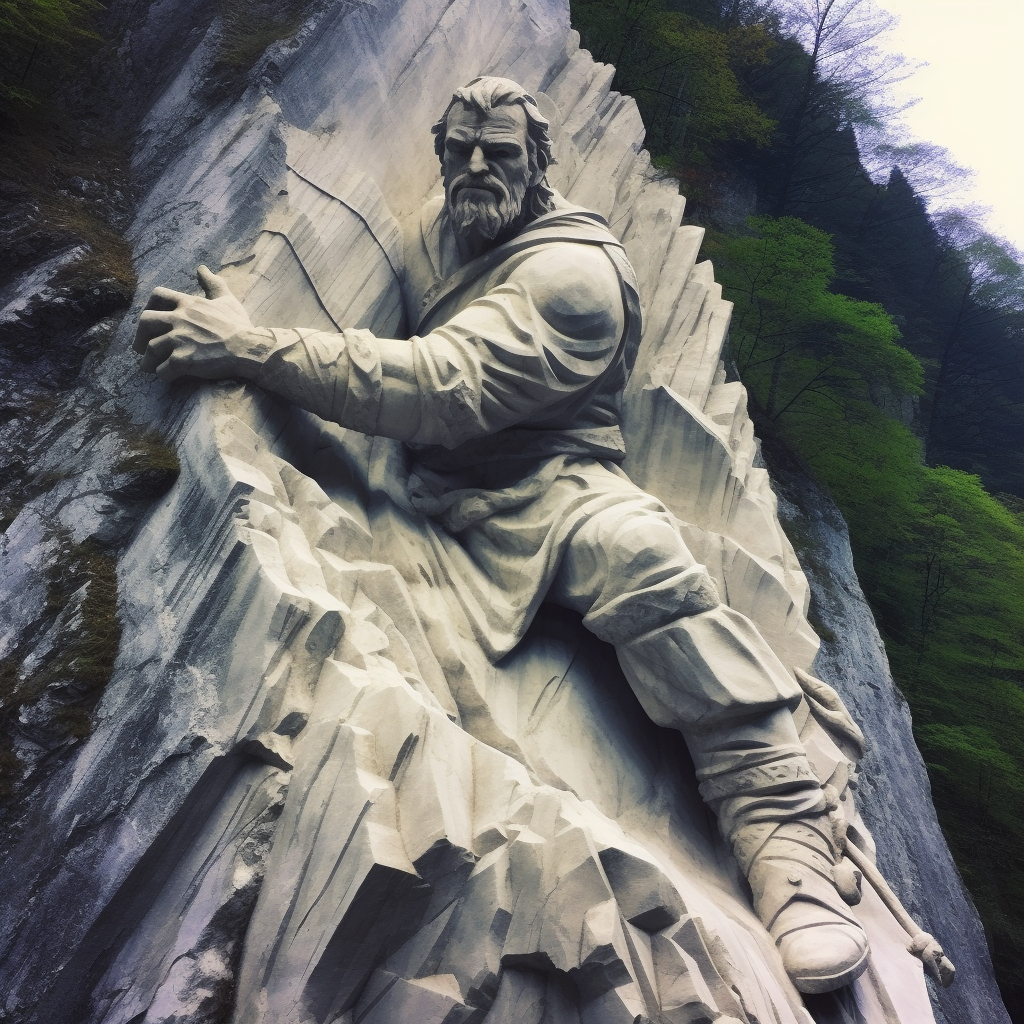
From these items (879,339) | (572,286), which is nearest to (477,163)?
(572,286)

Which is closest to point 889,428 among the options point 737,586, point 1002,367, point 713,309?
point 1002,367

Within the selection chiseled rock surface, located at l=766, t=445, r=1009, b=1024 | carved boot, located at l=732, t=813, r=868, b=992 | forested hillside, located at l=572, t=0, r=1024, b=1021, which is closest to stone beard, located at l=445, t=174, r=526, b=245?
carved boot, located at l=732, t=813, r=868, b=992

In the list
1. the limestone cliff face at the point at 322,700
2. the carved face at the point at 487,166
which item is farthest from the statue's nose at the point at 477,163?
the limestone cliff face at the point at 322,700

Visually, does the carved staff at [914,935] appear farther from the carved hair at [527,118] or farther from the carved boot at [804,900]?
the carved hair at [527,118]

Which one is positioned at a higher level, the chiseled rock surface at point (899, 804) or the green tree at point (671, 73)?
the green tree at point (671, 73)

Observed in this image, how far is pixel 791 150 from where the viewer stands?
40.7ft

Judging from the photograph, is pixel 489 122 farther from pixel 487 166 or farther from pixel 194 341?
pixel 194 341

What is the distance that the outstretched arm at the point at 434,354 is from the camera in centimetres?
300

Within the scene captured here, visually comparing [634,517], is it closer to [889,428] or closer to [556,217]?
[556,217]

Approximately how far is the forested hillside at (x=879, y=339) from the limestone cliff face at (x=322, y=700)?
478 cm

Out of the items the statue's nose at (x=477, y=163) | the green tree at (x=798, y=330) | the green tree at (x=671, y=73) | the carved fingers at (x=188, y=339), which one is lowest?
the carved fingers at (x=188, y=339)

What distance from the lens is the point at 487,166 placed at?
3586 millimetres

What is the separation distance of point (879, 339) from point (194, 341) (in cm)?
816

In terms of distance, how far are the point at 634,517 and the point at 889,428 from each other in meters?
7.54
